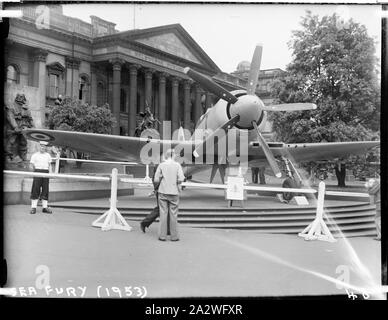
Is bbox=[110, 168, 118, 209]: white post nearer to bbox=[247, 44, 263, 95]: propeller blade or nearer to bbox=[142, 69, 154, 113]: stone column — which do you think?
bbox=[142, 69, 154, 113]: stone column

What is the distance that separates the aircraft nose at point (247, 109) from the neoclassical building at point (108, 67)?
2.42ft

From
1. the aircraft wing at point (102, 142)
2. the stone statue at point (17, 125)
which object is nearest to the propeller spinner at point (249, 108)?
the aircraft wing at point (102, 142)

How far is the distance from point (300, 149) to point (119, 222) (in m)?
6.26

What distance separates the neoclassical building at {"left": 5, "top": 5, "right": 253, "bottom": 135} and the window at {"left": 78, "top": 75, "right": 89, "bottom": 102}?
21mm

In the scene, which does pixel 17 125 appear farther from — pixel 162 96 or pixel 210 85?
pixel 210 85

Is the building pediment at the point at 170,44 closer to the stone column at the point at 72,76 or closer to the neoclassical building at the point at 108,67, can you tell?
the neoclassical building at the point at 108,67

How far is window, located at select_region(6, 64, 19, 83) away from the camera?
4523 mm

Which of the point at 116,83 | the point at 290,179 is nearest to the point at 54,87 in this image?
the point at 116,83

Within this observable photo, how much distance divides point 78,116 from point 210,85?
3377 millimetres

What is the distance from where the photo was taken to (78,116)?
8758 mm

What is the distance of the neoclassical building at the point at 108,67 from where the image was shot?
193 inches

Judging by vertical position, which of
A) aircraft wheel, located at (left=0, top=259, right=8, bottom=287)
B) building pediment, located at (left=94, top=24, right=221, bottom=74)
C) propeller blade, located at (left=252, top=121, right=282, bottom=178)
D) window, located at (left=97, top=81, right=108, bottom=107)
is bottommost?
aircraft wheel, located at (left=0, top=259, right=8, bottom=287)

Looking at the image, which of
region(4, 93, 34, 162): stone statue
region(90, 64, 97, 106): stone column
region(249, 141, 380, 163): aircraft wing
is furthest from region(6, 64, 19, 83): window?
region(249, 141, 380, 163): aircraft wing
